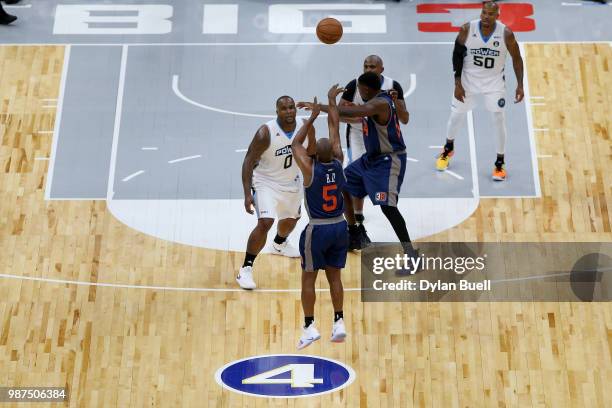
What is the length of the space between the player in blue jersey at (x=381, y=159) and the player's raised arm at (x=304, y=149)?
0.62 m

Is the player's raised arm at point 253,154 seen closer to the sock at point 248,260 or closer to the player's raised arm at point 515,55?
the sock at point 248,260

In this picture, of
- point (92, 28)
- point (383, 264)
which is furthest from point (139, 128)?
point (383, 264)

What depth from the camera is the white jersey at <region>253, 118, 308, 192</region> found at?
13383mm

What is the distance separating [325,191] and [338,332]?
152cm

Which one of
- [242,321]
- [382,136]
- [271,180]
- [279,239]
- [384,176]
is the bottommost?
[242,321]

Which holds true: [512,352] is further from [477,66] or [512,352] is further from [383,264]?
[477,66]

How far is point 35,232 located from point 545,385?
5.78 metres

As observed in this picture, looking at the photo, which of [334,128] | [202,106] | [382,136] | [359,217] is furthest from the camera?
[202,106]

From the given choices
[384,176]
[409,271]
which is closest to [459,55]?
[384,176]

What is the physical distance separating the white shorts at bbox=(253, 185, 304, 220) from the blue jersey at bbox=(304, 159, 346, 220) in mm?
1165

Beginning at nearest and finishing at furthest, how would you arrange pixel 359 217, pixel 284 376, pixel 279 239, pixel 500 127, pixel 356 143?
pixel 284 376 < pixel 356 143 < pixel 279 239 < pixel 359 217 < pixel 500 127

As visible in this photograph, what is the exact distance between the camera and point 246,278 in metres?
13.9

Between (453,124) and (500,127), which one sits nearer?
(500,127)

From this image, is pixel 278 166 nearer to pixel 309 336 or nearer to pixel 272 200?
pixel 272 200
